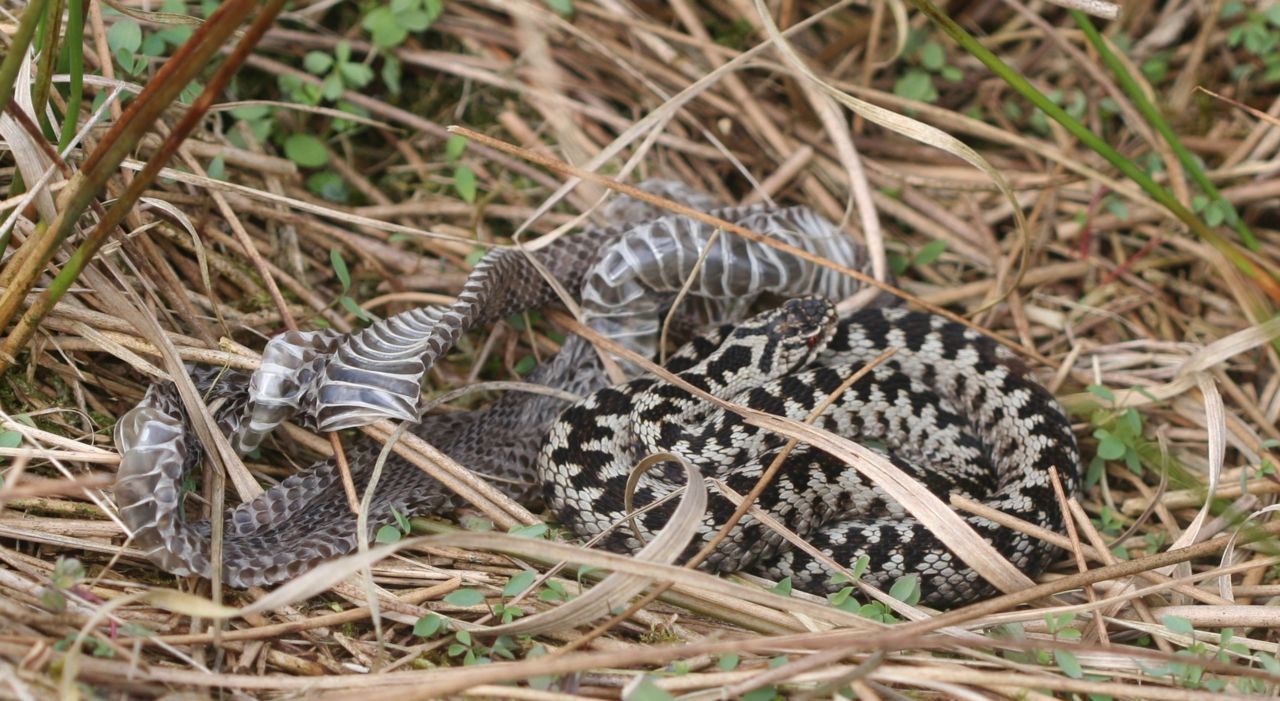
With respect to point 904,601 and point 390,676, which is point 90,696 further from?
point 904,601

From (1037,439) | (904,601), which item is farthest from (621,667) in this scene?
(1037,439)

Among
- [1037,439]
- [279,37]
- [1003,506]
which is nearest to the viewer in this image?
[1003,506]

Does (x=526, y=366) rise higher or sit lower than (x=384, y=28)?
lower

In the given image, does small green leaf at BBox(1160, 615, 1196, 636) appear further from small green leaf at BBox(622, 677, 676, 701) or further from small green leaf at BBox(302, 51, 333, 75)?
small green leaf at BBox(302, 51, 333, 75)

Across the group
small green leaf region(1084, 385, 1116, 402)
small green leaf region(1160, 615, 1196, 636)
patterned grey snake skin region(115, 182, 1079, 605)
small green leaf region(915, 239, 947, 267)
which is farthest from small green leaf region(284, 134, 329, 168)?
small green leaf region(1160, 615, 1196, 636)

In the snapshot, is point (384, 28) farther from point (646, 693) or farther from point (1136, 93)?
point (646, 693)

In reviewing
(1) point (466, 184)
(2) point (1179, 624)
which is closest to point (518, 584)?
(2) point (1179, 624)
